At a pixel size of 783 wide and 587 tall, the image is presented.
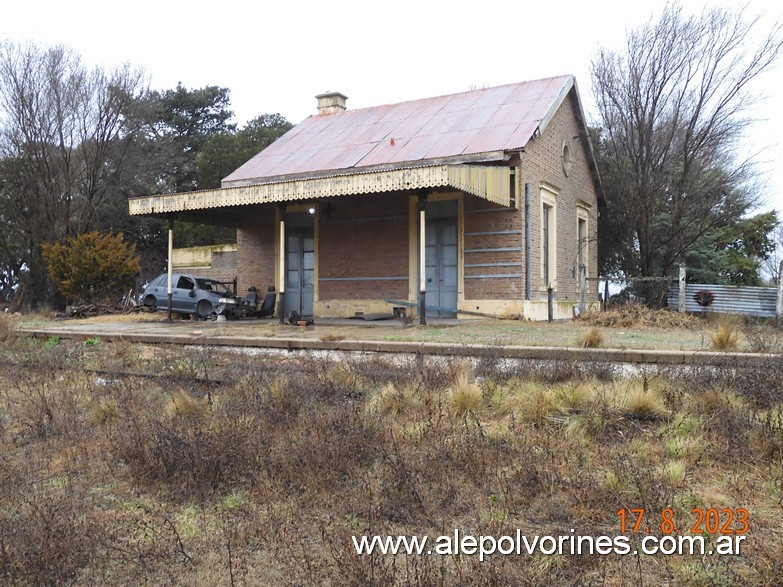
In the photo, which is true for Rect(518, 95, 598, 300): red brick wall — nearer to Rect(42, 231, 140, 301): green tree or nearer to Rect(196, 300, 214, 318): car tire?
Rect(196, 300, 214, 318): car tire

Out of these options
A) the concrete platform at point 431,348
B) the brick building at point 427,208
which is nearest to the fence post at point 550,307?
the brick building at point 427,208

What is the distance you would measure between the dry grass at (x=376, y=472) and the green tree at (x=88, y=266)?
1398 cm

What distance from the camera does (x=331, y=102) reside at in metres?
21.5

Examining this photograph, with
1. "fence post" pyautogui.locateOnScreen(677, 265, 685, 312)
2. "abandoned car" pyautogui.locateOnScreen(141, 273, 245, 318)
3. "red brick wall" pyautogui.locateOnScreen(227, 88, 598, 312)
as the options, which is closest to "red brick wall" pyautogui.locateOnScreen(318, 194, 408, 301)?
"red brick wall" pyautogui.locateOnScreen(227, 88, 598, 312)

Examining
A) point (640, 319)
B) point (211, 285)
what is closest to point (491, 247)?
point (640, 319)

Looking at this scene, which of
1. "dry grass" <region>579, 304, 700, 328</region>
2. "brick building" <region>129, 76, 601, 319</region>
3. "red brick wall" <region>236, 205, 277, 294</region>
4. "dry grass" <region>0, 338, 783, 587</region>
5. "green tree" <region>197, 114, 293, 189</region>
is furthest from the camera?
"green tree" <region>197, 114, 293, 189</region>

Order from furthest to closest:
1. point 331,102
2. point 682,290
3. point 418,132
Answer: point 331,102 < point 418,132 < point 682,290

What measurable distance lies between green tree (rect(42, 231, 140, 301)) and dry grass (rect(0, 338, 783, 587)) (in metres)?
14.0

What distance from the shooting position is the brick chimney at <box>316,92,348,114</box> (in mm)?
21453

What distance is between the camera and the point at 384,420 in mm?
5320

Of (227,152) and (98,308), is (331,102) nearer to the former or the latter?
(98,308)

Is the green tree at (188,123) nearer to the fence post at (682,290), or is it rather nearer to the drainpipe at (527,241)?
the drainpipe at (527,241)

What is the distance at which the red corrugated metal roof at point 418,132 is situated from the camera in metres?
15.3

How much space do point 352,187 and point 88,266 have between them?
10.9 metres
